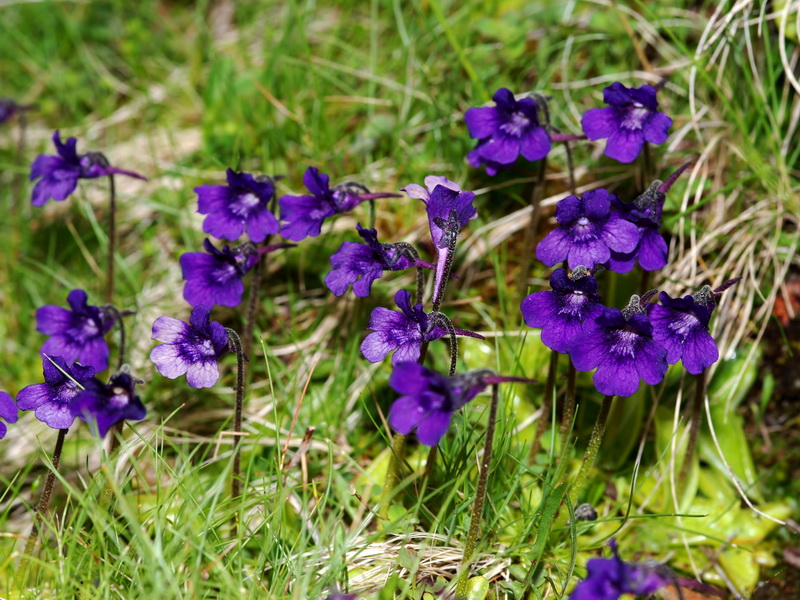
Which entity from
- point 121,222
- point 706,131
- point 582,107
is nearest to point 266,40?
point 121,222

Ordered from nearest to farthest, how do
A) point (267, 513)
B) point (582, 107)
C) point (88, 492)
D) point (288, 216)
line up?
point (88, 492), point (267, 513), point (288, 216), point (582, 107)

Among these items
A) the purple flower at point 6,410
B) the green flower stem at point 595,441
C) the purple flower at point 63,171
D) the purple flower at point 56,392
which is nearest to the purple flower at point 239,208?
the purple flower at point 63,171

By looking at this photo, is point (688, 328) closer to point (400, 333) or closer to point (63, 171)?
point (400, 333)

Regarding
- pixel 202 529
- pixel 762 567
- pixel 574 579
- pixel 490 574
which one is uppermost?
pixel 202 529

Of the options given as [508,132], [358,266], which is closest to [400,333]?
[358,266]

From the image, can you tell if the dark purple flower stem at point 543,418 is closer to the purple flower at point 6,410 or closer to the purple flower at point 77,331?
the purple flower at point 77,331

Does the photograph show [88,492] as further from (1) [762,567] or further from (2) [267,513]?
(1) [762,567]
